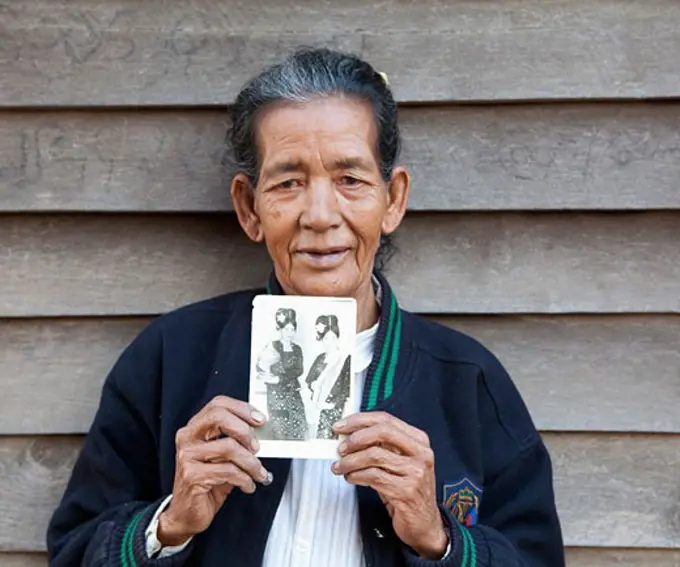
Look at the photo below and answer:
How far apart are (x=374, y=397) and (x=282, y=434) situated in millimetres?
264

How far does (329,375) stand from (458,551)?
39 centimetres

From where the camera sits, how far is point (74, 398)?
2.12 metres

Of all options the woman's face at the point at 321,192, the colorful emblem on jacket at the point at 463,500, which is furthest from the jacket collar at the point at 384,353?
the colorful emblem on jacket at the point at 463,500

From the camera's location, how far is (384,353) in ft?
6.14

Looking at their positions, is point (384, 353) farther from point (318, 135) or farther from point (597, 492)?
point (597, 492)

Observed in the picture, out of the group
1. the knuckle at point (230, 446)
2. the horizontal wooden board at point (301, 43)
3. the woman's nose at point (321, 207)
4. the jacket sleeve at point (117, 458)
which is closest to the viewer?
the knuckle at point (230, 446)

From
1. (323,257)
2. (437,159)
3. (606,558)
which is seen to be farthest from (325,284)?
(606,558)

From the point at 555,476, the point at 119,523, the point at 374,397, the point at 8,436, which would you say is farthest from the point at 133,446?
the point at 555,476

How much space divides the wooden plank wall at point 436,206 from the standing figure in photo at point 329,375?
0.50m

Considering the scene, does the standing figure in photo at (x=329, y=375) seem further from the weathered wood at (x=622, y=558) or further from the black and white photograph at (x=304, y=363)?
the weathered wood at (x=622, y=558)

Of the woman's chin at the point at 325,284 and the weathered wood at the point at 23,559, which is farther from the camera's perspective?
the weathered wood at the point at 23,559

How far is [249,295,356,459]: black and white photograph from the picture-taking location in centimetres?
163

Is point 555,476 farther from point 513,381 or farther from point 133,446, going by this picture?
point 133,446

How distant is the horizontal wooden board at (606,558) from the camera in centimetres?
212
